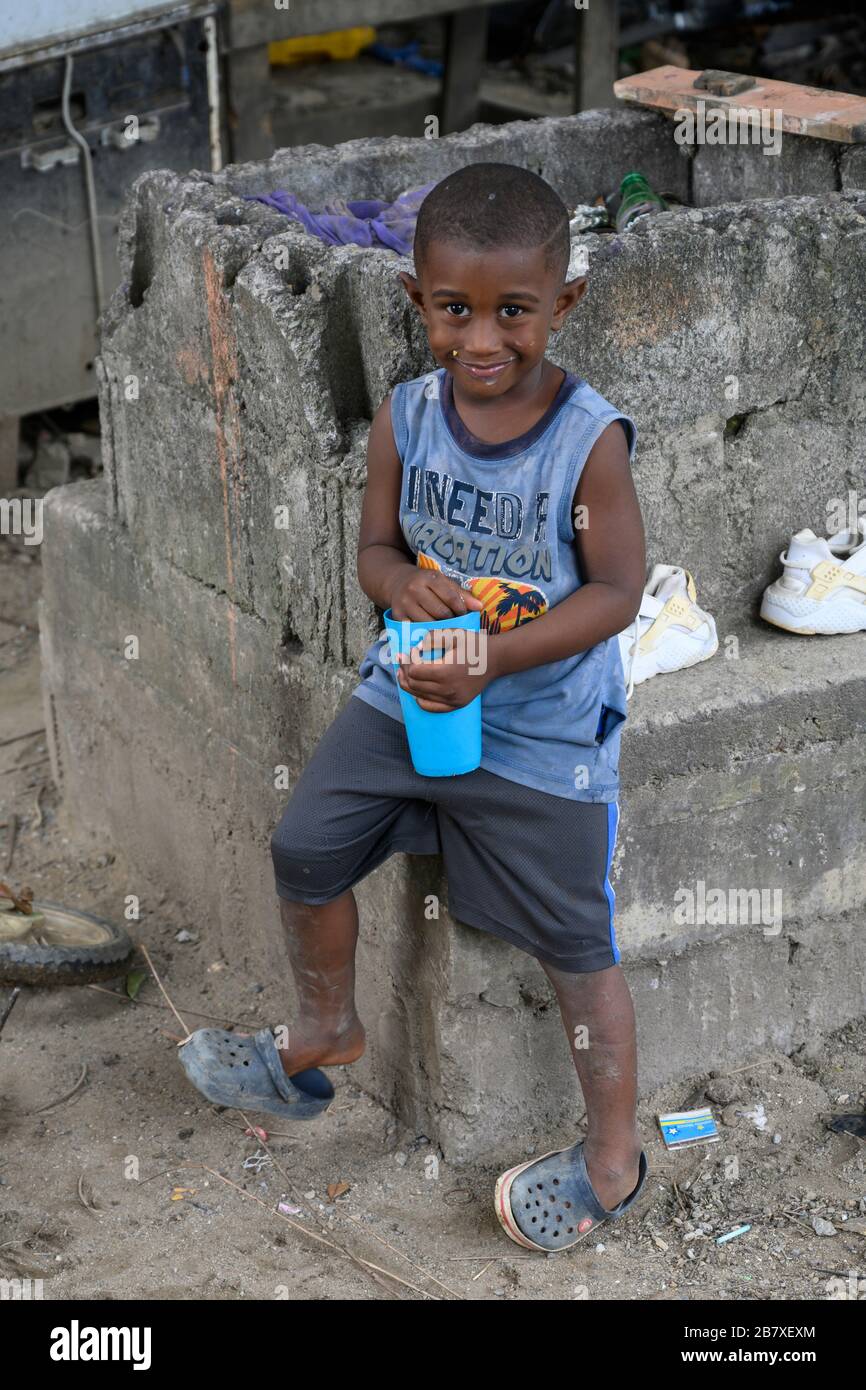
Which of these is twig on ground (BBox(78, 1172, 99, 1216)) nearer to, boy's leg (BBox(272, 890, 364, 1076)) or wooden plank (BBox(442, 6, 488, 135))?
boy's leg (BBox(272, 890, 364, 1076))

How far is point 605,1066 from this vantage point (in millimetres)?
2859

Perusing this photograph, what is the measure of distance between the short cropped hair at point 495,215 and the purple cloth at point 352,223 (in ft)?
3.40

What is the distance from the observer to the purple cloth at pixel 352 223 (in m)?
3.45

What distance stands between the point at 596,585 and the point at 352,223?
4.36 ft

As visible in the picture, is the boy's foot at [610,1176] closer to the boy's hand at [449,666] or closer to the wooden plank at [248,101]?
the boy's hand at [449,666]

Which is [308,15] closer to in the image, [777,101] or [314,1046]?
[777,101]

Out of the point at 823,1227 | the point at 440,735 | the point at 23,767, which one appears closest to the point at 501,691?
the point at 440,735

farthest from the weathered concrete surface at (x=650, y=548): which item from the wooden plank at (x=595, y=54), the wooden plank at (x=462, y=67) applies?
the wooden plank at (x=595, y=54)

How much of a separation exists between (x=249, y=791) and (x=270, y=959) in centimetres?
41

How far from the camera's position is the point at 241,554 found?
132 inches

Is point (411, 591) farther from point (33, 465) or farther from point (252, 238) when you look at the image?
point (33, 465)

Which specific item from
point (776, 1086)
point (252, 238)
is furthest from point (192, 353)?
point (776, 1086)

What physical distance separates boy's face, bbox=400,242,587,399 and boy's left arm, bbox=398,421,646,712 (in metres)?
0.19

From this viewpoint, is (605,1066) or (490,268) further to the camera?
(605,1066)
